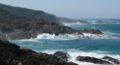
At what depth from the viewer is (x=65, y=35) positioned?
50.1 metres

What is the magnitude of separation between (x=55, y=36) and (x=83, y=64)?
28802 mm

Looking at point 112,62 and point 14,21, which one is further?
point 14,21

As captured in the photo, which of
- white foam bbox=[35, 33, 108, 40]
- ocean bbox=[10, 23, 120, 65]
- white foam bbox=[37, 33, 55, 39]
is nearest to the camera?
ocean bbox=[10, 23, 120, 65]

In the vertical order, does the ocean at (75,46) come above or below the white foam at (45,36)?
below

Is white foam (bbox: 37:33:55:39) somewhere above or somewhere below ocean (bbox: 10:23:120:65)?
above

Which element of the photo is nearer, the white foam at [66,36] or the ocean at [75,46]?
the ocean at [75,46]

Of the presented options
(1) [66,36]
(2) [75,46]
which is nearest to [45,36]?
(1) [66,36]

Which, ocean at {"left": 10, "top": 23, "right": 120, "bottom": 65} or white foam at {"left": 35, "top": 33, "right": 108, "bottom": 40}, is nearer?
ocean at {"left": 10, "top": 23, "right": 120, "bottom": 65}

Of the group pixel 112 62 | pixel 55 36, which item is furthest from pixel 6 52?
pixel 55 36

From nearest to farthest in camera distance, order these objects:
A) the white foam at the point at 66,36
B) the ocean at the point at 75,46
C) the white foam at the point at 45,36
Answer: the ocean at the point at 75,46
the white foam at the point at 66,36
the white foam at the point at 45,36

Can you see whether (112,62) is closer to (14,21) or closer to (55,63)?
(55,63)

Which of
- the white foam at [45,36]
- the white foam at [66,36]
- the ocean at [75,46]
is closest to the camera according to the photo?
the ocean at [75,46]

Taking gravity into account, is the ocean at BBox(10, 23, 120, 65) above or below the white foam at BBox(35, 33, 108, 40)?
below

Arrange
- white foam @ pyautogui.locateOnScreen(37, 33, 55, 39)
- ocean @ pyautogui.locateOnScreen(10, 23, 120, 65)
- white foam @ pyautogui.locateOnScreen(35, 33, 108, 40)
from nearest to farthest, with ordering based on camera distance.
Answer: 1. ocean @ pyautogui.locateOnScreen(10, 23, 120, 65)
2. white foam @ pyautogui.locateOnScreen(35, 33, 108, 40)
3. white foam @ pyautogui.locateOnScreen(37, 33, 55, 39)
